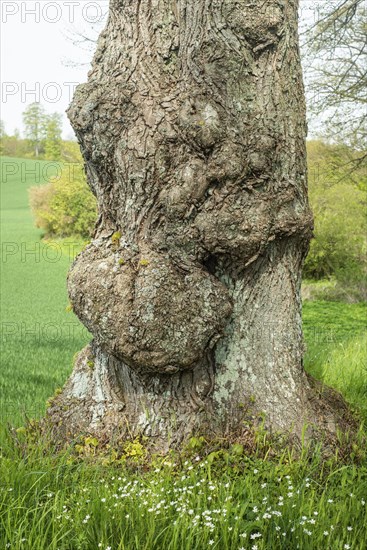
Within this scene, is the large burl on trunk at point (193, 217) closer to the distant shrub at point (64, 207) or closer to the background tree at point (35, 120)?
the distant shrub at point (64, 207)

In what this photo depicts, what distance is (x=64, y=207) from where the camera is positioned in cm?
3841

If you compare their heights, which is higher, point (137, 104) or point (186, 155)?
point (137, 104)

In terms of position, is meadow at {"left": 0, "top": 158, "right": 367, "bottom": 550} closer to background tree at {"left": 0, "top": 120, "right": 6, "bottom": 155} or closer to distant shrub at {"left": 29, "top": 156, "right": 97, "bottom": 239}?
distant shrub at {"left": 29, "top": 156, "right": 97, "bottom": 239}

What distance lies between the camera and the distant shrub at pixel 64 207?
36438 mm

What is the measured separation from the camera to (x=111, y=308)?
11.5 feet

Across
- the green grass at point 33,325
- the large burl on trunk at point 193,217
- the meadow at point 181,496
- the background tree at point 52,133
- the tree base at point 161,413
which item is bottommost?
the green grass at point 33,325

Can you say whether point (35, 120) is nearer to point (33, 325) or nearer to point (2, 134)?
point (2, 134)

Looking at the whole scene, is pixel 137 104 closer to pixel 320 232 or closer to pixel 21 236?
pixel 320 232

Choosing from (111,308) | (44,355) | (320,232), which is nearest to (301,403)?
(111,308)

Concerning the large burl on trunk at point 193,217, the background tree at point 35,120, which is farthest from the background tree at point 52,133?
the large burl on trunk at point 193,217

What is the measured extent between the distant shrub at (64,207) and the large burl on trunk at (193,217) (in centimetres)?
3151

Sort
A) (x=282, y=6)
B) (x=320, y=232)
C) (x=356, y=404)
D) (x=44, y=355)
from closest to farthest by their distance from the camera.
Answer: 1. (x=282, y=6)
2. (x=356, y=404)
3. (x=44, y=355)
4. (x=320, y=232)


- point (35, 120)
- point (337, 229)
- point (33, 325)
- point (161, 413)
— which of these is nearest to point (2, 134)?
point (35, 120)

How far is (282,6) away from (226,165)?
115 centimetres
